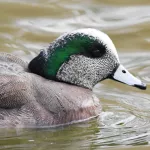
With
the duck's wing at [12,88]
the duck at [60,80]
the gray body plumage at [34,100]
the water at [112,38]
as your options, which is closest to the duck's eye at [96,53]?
the duck at [60,80]

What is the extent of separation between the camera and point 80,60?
9.11 meters

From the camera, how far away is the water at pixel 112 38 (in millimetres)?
8438

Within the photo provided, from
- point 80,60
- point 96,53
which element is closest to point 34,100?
point 80,60

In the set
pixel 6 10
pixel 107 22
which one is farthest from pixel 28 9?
pixel 107 22

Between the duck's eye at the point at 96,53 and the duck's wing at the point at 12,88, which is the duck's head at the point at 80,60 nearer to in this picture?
the duck's eye at the point at 96,53

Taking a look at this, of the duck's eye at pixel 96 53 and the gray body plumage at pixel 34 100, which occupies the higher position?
the duck's eye at pixel 96 53

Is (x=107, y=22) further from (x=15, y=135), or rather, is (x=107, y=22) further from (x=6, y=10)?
(x=15, y=135)

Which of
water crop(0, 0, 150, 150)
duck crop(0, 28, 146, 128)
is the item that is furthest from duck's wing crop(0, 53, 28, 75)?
water crop(0, 0, 150, 150)

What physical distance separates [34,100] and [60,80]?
0.57m

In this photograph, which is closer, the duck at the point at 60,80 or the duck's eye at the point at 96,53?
the duck at the point at 60,80

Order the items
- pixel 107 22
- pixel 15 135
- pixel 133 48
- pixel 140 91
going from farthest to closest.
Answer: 1. pixel 107 22
2. pixel 133 48
3. pixel 140 91
4. pixel 15 135

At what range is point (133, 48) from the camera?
37.6 feet

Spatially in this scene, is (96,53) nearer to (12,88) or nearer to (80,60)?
(80,60)

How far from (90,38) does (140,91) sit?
49.7 inches
